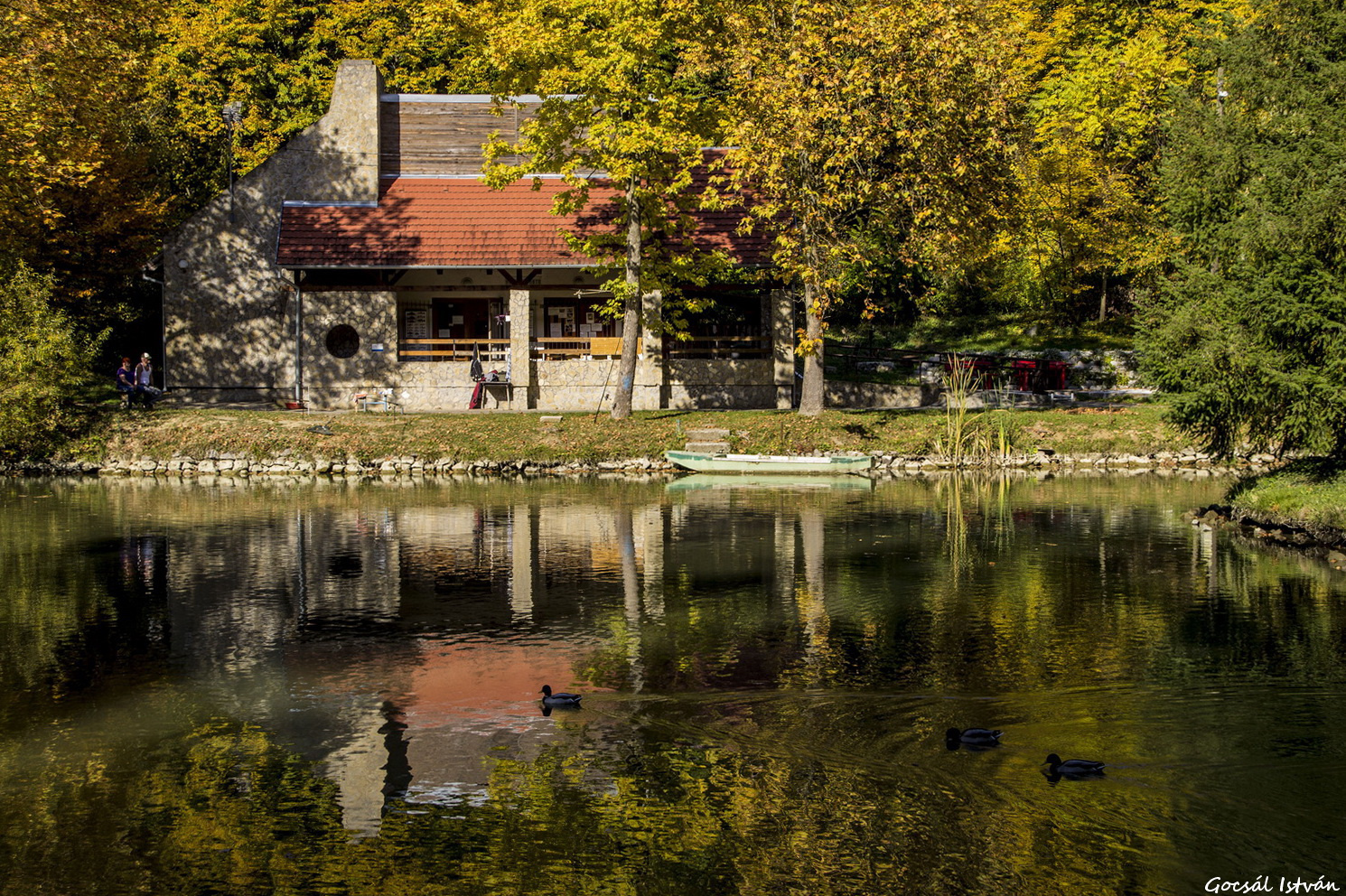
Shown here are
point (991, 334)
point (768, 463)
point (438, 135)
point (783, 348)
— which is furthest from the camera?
point (991, 334)

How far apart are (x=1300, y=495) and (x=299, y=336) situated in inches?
1235

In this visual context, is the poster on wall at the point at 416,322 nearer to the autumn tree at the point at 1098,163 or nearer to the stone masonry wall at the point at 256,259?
the stone masonry wall at the point at 256,259

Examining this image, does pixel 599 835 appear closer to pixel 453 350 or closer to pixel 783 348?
pixel 783 348

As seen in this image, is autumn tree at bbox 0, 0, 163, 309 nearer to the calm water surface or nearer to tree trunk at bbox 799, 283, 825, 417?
the calm water surface

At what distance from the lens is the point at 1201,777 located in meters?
11.1

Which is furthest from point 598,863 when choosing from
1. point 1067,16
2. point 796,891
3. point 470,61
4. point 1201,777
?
point 1067,16

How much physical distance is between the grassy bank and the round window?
4.70 m

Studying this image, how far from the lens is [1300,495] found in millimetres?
24906

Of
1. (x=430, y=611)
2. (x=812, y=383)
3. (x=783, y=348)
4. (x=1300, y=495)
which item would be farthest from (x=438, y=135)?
(x=1300, y=495)

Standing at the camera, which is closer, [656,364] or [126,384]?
[126,384]

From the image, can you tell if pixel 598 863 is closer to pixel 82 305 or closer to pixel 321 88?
pixel 82 305

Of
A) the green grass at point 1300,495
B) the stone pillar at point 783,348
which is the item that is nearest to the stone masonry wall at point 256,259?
the stone pillar at point 783,348

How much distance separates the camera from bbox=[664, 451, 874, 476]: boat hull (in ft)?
114

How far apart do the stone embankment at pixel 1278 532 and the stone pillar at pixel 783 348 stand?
17157 mm
